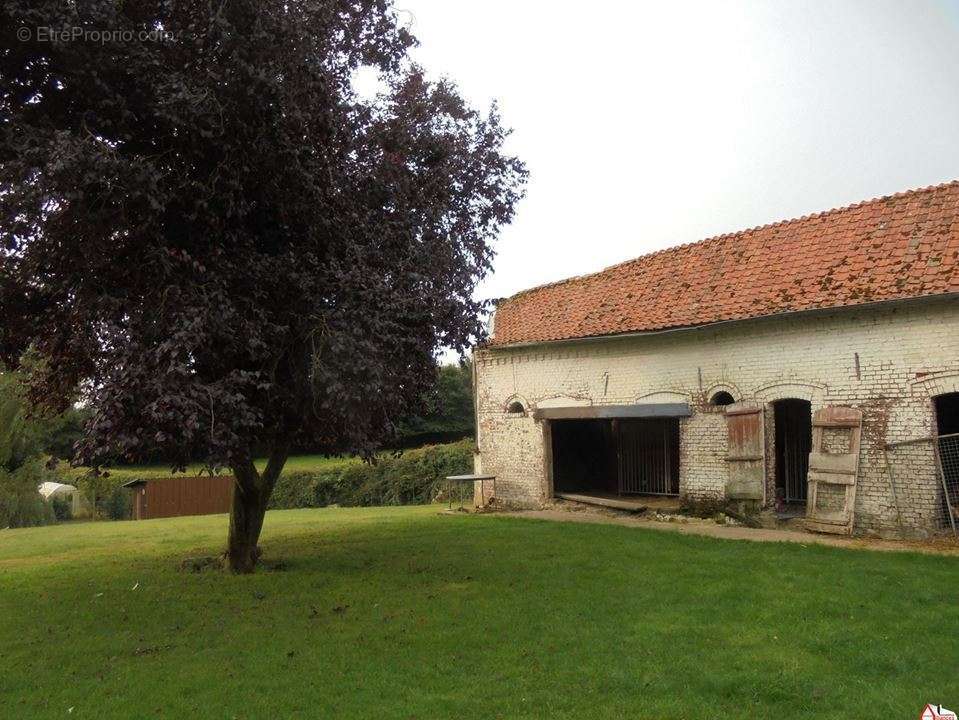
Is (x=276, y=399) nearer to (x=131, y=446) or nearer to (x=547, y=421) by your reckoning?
(x=131, y=446)

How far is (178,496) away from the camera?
30922mm

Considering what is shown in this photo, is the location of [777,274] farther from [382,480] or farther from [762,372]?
[382,480]

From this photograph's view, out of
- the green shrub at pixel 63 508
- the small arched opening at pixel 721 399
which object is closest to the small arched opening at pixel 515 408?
the small arched opening at pixel 721 399

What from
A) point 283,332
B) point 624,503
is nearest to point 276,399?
point 283,332

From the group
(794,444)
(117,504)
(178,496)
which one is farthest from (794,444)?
(117,504)

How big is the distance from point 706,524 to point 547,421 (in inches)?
192

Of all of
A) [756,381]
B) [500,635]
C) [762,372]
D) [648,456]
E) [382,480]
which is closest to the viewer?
[500,635]

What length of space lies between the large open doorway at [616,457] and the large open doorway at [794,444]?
2.51m

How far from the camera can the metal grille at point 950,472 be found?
11.9m

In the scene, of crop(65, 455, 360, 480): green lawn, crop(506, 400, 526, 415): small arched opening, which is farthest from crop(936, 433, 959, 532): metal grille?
crop(65, 455, 360, 480): green lawn

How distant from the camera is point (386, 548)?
44.2 ft

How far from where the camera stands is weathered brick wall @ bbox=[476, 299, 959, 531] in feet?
40.2

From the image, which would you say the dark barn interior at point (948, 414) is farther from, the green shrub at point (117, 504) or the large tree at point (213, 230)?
the green shrub at point (117, 504)

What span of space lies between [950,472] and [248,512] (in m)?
10.7
